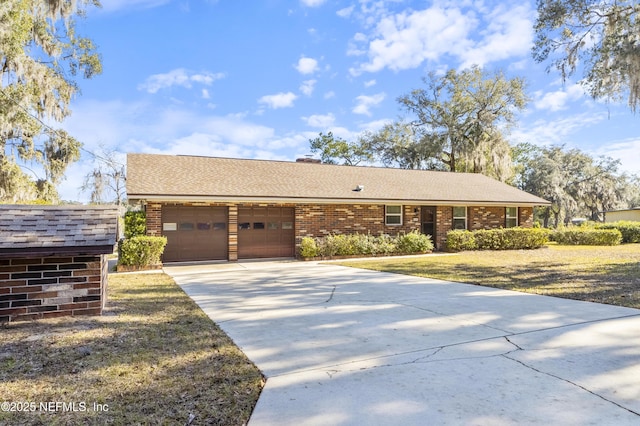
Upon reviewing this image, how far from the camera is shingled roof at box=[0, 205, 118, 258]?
4711 mm

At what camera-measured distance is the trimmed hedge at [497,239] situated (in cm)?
Result: 1686

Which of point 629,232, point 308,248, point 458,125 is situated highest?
point 458,125

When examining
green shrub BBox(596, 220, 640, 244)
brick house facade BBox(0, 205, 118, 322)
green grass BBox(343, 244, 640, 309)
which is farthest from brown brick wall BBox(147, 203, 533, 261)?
green shrub BBox(596, 220, 640, 244)

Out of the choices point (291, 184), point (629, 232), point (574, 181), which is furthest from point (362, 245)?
point (574, 181)

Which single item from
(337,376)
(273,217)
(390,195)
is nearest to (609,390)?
(337,376)

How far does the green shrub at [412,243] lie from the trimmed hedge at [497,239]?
153 cm

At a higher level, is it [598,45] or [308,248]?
[598,45]

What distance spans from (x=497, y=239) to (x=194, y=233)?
13577 millimetres

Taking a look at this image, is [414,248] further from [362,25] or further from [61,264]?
[61,264]

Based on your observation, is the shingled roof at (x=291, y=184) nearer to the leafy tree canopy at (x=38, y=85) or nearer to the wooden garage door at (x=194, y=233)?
the wooden garage door at (x=194, y=233)

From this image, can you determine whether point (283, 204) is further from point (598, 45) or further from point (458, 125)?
point (458, 125)

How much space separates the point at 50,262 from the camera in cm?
498

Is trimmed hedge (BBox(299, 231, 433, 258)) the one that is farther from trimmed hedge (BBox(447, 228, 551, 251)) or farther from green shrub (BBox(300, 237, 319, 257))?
trimmed hedge (BBox(447, 228, 551, 251))

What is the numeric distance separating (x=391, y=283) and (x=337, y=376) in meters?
5.30
